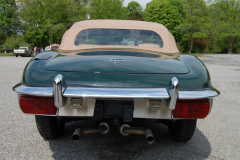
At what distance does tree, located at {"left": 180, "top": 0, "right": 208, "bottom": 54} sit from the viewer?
4294 cm

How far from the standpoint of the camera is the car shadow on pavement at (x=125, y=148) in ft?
7.80

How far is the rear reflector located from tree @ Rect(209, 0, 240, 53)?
5360 centimetres

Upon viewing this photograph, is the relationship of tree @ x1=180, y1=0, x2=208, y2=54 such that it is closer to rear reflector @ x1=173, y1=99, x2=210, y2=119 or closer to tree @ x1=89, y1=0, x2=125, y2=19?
tree @ x1=89, y1=0, x2=125, y2=19

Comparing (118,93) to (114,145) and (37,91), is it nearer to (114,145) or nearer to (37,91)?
(37,91)

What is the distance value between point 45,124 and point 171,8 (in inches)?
2077

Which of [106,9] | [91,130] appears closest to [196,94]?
[91,130]

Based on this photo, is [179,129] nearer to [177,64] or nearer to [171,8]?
[177,64]

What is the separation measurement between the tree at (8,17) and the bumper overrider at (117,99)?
5978 cm

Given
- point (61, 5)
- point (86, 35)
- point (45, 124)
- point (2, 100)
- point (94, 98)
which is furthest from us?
point (61, 5)

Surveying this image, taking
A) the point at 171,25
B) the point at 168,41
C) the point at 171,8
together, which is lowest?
the point at 168,41

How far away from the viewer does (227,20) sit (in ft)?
181

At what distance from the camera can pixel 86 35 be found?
2998 millimetres

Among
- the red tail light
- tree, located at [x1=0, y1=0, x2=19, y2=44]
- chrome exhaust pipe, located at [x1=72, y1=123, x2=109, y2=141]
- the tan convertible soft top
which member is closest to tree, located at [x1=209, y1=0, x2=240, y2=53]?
tree, located at [x1=0, y1=0, x2=19, y2=44]

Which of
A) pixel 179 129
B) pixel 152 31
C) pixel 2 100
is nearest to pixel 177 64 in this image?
pixel 179 129
